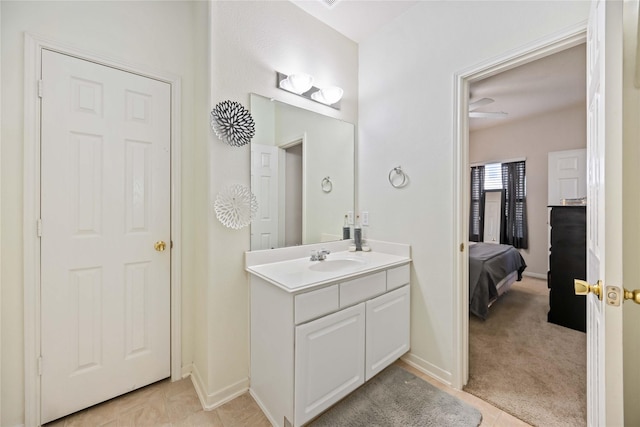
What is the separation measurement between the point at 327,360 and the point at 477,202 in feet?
16.6

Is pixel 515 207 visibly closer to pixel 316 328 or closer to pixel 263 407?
pixel 316 328

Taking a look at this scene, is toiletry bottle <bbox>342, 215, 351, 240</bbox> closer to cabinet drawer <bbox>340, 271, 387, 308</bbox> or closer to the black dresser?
cabinet drawer <bbox>340, 271, 387, 308</bbox>

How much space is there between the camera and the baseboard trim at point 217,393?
1.61 meters

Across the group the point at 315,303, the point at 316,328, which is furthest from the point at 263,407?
the point at 315,303

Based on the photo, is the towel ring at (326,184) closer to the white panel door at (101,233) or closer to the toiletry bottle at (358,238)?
the toiletry bottle at (358,238)

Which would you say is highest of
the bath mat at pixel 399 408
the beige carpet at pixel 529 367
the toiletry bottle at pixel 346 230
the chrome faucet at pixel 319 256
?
the toiletry bottle at pixel 346 230

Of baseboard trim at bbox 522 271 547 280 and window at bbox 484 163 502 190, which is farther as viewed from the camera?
window at bbox 484 163 502 190

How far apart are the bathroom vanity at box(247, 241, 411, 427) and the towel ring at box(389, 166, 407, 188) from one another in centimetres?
60

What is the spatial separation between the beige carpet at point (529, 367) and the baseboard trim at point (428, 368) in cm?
12

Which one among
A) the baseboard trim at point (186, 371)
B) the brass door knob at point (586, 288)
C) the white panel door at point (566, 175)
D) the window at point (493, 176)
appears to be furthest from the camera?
the window at point (493, 176)

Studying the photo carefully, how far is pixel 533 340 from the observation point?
240 centimetres

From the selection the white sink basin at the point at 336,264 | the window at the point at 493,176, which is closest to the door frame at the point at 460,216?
the white sink basin at the point at 336,264

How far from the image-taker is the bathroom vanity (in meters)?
1.34

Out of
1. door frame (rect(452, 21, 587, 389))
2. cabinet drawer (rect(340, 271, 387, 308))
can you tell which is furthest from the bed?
cabinet drawer (rect(340, 271, 387, 308))
